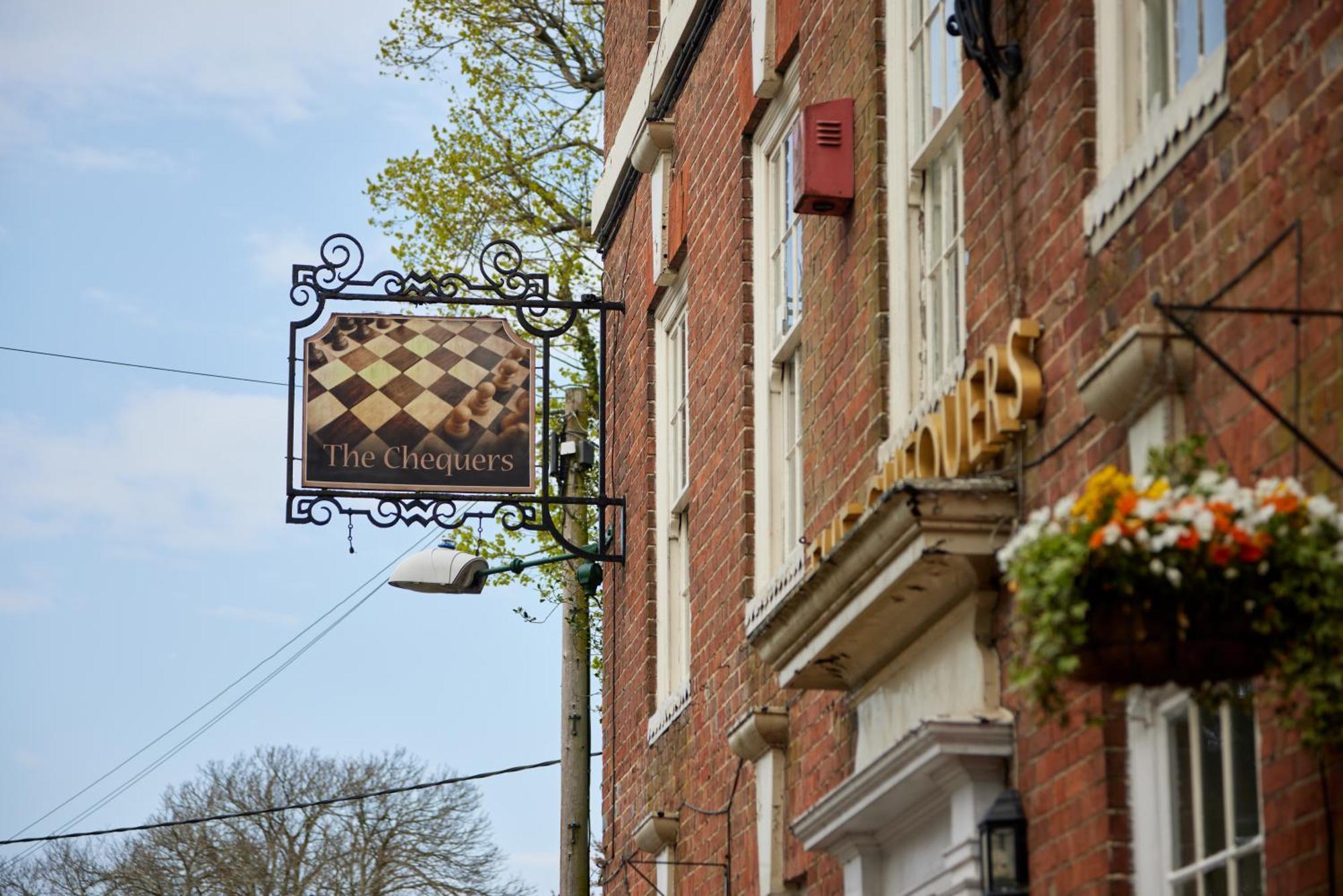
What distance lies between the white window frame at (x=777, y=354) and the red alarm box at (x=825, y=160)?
0.95 metres

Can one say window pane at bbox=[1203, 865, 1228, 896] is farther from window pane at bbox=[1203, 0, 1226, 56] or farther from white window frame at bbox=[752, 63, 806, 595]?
white window frame at bbox=[752, 63, 806, 595]

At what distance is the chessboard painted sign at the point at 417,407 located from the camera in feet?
43.5

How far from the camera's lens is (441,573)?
16.5m

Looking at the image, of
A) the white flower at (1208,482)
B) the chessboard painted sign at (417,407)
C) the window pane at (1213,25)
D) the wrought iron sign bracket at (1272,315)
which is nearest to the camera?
the white flower at (1208,482)

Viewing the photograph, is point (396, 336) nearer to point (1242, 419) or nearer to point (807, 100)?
point (807, 100)

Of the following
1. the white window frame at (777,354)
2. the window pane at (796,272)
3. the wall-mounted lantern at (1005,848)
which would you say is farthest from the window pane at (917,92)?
the wall-mounted lantern at (1005,848)

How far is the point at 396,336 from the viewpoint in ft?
44.7

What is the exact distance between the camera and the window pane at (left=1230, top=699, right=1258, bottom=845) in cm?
546

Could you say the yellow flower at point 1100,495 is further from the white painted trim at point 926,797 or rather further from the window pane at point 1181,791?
the white painted trim at point 926,797

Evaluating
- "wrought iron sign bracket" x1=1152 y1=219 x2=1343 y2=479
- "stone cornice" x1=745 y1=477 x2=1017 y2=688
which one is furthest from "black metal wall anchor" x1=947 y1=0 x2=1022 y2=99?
"wrought iron sign bracket" x1=1152 y1=219 x2=1343 y2=479

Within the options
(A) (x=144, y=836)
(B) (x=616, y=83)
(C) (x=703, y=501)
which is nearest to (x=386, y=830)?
(A) (x=144, y=836)

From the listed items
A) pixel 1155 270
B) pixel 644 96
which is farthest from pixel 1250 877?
pixel 644 96

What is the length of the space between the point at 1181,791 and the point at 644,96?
338 inches

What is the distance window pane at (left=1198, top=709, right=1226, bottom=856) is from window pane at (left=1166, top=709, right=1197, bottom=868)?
7 cm
